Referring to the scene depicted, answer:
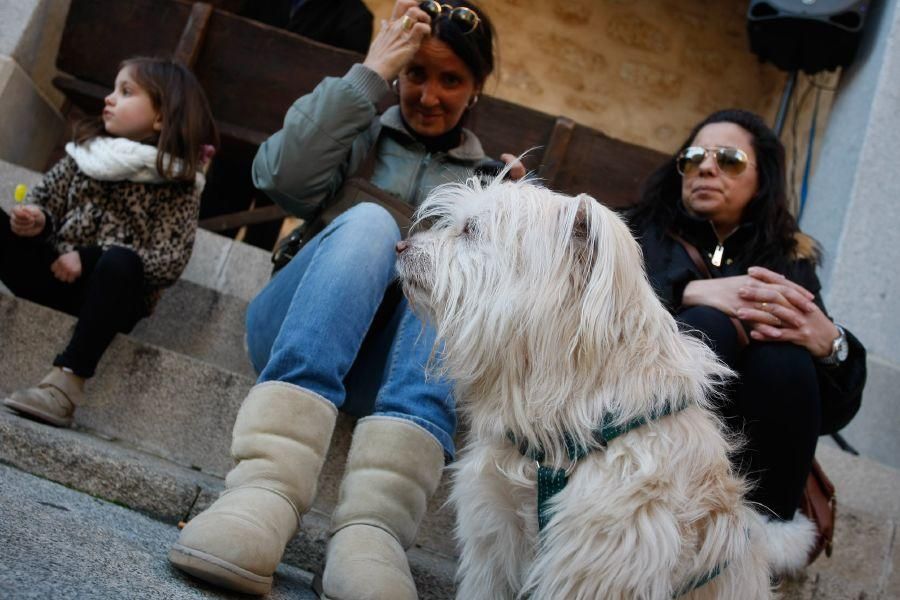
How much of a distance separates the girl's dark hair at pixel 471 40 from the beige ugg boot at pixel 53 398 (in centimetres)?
143

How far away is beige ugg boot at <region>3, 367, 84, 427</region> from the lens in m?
2.33

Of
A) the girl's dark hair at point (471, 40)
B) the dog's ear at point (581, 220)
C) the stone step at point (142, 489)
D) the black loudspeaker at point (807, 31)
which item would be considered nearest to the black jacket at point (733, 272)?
the stone step at point (142, 489)

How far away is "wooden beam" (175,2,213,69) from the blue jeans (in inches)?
87.5

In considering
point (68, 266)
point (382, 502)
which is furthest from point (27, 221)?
point (382, 502)

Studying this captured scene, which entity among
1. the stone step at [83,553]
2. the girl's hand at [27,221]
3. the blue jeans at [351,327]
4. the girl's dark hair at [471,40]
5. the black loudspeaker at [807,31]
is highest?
the black loudspeaker at [807,31]

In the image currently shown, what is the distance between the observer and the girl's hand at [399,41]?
7.91 feet

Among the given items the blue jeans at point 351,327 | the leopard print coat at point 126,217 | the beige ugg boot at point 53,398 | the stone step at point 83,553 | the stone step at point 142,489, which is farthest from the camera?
the leopard print coat at point 126,217

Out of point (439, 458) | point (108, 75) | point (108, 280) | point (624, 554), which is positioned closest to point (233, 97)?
point (108, 75)

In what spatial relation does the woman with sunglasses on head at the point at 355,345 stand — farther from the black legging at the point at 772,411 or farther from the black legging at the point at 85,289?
the black legging at the point at 772,411

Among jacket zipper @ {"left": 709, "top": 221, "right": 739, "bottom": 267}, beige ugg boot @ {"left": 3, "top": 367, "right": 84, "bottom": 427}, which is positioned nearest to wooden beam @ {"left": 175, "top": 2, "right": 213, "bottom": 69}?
beige ugg boot @ {"left": 3, "top": 367, "right": 84, "bottom": 427}

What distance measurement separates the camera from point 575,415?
160 centimetres

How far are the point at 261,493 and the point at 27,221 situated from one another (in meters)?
1.40

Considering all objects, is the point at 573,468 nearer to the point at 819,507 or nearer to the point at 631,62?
the point at 819,507

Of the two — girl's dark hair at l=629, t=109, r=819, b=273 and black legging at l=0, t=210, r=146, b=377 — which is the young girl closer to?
black legging at l=0, t=210, r=146, b=377
